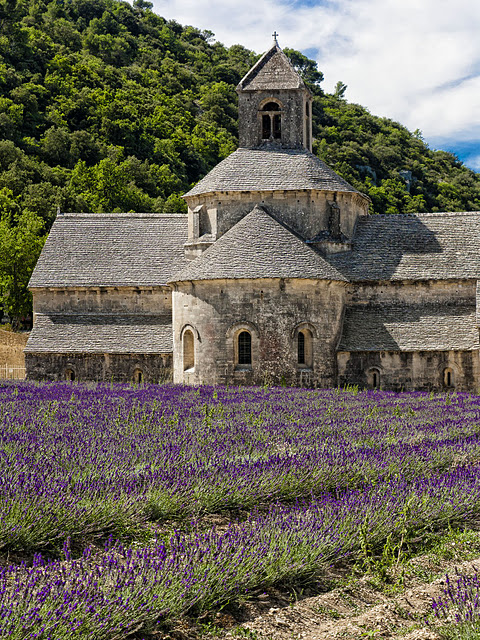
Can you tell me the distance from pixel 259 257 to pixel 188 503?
19932 millimetres

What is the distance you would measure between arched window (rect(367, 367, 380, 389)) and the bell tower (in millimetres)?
11257

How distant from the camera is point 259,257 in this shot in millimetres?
27891

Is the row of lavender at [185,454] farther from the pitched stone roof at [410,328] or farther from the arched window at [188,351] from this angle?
the arched window at [188,351]

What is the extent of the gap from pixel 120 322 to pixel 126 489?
24803mm

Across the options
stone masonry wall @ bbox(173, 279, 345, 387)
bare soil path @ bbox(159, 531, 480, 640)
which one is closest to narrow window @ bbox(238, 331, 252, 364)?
stone masonry wall @ bbox(173, 279, 345, 387)

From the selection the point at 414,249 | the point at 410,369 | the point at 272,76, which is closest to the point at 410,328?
the point at 410,369

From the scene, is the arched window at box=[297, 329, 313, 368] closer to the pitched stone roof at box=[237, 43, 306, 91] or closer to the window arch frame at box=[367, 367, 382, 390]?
the window arch frame at box=[367, 367, 382, 390]

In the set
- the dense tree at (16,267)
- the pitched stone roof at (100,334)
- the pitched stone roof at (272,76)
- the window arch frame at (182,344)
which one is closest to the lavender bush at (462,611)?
the window arch frame at (182,344)

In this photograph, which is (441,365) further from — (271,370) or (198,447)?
(198,447)

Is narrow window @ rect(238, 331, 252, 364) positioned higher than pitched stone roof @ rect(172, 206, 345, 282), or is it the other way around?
pitched stone roof @ rect(172, 206, 345, 282)

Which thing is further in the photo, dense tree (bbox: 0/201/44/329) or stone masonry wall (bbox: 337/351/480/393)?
dense tree (bbox: 0/201/44/329)

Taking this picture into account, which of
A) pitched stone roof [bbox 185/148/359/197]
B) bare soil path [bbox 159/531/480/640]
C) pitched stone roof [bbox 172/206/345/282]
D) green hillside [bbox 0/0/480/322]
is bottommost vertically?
bare soil path [bbox 159/531/480/640]

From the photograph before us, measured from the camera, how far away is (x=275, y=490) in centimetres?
912

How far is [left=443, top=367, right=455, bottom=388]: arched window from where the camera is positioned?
28.8m
